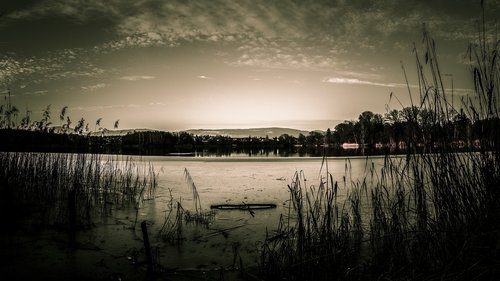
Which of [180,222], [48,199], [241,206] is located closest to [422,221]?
[180,222]

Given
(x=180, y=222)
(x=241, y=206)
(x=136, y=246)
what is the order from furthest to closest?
(x=241, y=206) → (x=180, y=222) → (x=136, y=246)

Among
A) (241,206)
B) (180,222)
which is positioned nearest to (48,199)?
(180,222)

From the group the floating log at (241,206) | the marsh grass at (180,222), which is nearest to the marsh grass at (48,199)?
the marsh grass at (180,222)

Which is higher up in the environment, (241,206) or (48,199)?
(48,199)

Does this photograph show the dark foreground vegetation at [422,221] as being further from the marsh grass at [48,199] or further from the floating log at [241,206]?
the floating log at [241,206]

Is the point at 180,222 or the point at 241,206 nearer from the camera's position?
the point at 180,222

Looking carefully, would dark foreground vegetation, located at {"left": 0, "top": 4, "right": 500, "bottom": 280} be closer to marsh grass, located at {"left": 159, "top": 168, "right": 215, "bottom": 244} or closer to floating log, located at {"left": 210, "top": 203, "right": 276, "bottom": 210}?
marsh grass, located at {"left": 159, "top": 168, "right": 215, "bottom": 244}

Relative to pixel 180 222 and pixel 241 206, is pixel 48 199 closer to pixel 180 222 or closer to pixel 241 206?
pixel 180 222

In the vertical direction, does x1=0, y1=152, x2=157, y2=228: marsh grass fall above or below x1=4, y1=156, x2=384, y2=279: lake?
above

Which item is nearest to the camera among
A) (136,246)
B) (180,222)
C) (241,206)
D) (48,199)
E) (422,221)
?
(422,221)

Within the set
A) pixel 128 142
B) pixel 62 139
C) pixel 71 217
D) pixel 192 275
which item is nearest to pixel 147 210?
pixel 71 217

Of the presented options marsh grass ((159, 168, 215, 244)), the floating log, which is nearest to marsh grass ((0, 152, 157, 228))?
marsh grass ((159, 168, 215, 244))

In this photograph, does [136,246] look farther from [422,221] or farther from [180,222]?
[422,221]

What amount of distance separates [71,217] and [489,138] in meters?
7.91
